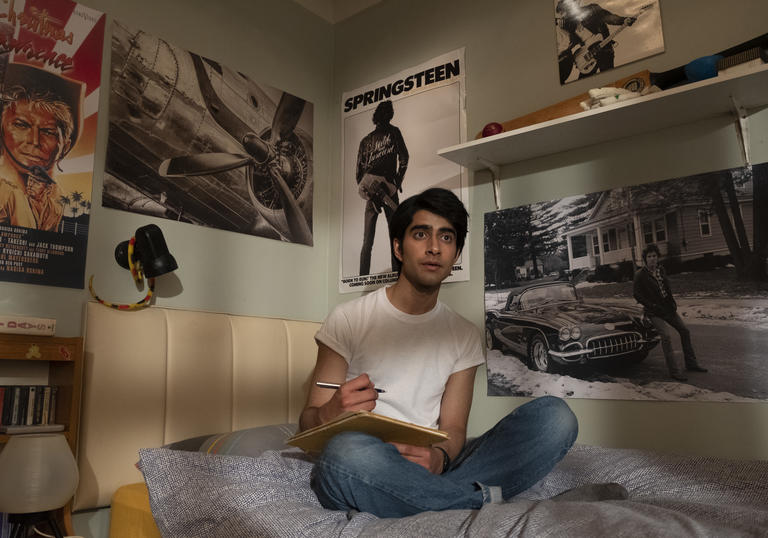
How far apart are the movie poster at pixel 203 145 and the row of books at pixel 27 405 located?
66 cm

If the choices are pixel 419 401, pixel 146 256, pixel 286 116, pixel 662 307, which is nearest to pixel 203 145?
pixel 286 116

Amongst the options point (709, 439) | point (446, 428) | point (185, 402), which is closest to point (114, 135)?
point (185, 402)

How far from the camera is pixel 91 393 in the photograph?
186 centimetres

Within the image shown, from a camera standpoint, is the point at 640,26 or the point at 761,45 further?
the point at 640,26

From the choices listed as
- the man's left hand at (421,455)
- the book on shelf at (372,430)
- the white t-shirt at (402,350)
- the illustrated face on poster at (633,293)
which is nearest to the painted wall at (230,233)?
the white t-shirt at (402,350)

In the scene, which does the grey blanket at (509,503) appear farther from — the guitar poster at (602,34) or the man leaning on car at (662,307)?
the guitar poster at (602,34)

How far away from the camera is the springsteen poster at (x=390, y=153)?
2.54 metres

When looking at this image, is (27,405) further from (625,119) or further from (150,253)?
(625,119)

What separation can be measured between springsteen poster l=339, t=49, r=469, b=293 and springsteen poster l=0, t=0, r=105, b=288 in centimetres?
114

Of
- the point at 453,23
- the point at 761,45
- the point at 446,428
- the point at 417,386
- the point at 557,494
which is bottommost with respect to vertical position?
the point at 557,494

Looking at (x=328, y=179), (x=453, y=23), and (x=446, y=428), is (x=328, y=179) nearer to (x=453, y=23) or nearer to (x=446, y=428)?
(x=453, y=23)

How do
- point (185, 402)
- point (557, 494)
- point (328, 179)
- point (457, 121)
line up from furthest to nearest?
1. point (328, 179)
2. point (457, 121)
3. point (185, 402)
4. point (557, 494)

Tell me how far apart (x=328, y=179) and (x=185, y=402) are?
1310 mm

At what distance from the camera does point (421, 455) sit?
142 cm
